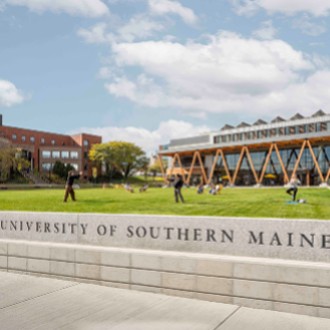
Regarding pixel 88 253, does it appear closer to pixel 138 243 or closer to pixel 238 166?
pixel 138 243

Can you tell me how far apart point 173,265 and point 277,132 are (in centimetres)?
7239

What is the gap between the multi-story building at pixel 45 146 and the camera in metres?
38.2

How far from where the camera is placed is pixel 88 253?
7.35 meters

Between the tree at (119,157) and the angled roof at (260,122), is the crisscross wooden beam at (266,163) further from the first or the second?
the tree at (119,157)

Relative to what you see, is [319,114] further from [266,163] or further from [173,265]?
[173,265]

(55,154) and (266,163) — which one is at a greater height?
(55,154)

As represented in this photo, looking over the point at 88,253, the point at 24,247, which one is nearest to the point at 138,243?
the point at 88,253

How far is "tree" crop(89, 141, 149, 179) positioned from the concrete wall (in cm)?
6852

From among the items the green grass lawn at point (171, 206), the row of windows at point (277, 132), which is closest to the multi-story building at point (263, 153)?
the row of windows at point (277, 132)

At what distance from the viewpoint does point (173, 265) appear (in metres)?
6.55

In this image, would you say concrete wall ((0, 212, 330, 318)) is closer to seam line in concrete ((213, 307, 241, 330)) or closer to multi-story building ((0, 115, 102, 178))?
seam line in concrete ((213, 307, 241, 330))

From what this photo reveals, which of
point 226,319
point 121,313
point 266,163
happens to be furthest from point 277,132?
point 121,313

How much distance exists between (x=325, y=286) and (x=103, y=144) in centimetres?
7842

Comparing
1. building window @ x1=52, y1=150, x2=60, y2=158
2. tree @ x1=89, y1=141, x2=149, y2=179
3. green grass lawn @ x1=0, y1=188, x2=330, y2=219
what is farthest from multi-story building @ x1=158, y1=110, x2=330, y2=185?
green grass lawn @ x1=0, y1=188, x2=330, y2=219
